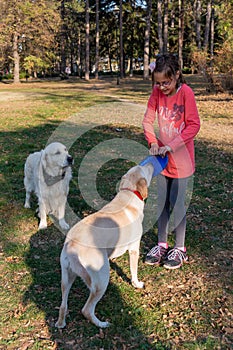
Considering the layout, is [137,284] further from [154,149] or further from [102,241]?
[154,149]

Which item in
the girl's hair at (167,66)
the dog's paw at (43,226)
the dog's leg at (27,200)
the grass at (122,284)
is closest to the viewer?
the grass at (122,284)

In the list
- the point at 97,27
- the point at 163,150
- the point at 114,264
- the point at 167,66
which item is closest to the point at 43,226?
the point at 114,264

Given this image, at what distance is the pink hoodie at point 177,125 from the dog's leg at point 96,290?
1531mm

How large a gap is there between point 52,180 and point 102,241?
250 centimetres

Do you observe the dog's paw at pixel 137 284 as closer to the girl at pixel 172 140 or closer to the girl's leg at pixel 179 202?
the girl at pixel 172 140

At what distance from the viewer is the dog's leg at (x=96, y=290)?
3.30 m

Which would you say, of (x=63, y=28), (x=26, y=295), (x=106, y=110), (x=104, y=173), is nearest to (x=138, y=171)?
(x=26, y=295)

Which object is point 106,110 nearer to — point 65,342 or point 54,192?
point 54,192

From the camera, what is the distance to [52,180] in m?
5.75

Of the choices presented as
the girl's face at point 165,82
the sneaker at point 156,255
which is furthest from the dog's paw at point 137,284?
the girl's face at point 165,82

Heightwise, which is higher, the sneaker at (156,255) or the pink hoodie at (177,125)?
the pink hoodie at (177,125)

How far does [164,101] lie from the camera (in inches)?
164

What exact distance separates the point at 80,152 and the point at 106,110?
8005 millimetres

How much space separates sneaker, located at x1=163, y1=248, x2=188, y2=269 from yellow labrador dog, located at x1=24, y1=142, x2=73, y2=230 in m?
1.91
